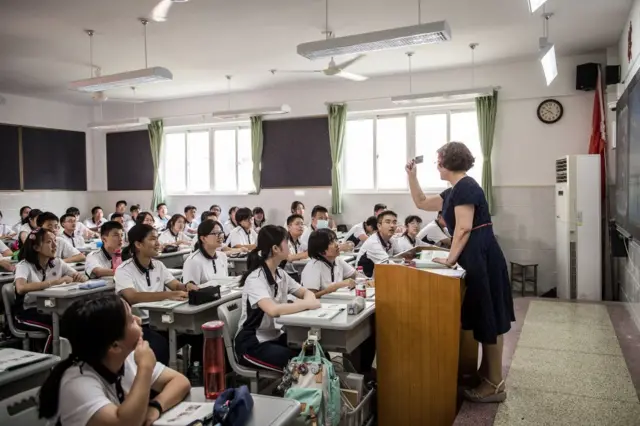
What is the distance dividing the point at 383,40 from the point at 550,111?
3914mm

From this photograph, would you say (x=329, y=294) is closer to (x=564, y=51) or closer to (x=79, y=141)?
(x=564, y=51)

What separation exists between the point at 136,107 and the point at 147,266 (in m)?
8.04

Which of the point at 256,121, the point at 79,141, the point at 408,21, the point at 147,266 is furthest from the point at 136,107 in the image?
the point at 147,266

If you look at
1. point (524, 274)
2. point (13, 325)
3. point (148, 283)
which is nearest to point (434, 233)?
point (524, 274)

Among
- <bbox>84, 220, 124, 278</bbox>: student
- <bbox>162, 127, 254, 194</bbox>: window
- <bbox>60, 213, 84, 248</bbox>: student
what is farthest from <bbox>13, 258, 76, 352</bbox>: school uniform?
<bbox>162, 127, 254, 194</bbox>: window

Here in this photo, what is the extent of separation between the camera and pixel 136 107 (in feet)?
35.1

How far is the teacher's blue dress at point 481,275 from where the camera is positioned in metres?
2.81

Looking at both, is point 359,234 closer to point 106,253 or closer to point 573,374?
point 106,253

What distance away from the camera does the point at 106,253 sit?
14.9 feet

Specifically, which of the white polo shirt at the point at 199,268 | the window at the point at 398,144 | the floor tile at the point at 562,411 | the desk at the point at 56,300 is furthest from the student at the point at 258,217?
the floor tile at the point at 562,411

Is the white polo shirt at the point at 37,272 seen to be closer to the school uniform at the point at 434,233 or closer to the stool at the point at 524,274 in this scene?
→ the school uniform at the point at 434,233

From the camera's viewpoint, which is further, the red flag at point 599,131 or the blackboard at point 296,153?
the blackboard at point 296,153

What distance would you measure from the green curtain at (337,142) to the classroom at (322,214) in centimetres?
4

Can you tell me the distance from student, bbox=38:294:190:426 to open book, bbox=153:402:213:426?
28 mm
